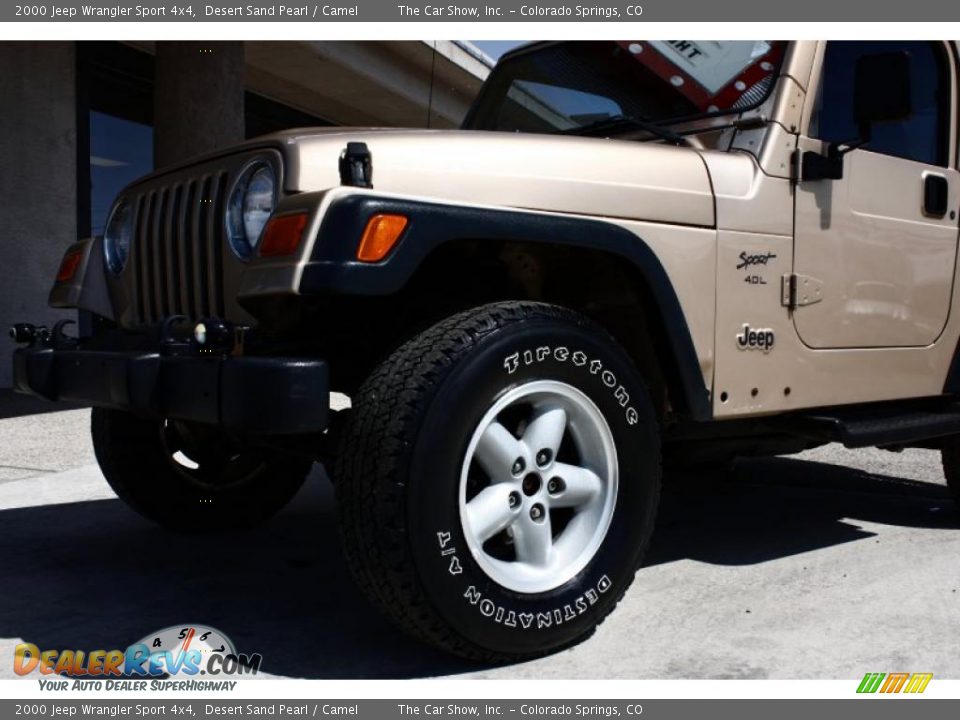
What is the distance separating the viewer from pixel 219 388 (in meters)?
2.40

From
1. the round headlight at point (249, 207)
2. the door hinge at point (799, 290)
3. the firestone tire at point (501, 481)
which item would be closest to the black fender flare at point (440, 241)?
the firestone tire at point (501, 481)

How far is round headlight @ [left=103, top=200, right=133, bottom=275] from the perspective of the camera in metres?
3.38

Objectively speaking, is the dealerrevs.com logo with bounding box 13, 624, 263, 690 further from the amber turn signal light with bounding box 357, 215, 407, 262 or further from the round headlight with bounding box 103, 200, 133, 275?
the round headlight with bounding box 103, 200, 133, 275

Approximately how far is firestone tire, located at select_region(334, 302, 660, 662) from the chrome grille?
0.72 m

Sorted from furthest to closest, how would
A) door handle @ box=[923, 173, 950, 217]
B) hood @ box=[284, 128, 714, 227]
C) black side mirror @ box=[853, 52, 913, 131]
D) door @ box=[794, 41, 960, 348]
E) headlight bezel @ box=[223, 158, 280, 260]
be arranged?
door handle @ box=[923, 173, 950, 217], door @ box=[794, 41, 960, 348], black side mirror @ box=[853, 52, 913, 131], headlight bezel @ box=[223, 158, 280, 260], hood @ box=[284, 128, 714, 227]

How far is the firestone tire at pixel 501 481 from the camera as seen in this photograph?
2.35m

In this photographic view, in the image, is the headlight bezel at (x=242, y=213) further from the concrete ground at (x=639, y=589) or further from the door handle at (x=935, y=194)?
the door handle at (x=935, y=194)

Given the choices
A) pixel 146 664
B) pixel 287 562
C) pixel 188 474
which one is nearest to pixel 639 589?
pixel 287 562

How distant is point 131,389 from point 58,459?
12.6ft

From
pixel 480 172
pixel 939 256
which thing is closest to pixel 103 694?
pixel 480 172

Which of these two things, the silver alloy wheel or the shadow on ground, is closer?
the silver alloy wheel

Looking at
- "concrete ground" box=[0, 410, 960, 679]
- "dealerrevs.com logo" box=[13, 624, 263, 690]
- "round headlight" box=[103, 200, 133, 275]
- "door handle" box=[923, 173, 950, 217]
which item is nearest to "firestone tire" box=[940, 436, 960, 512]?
"concrete ground" box=[0, 410, 960, 679]

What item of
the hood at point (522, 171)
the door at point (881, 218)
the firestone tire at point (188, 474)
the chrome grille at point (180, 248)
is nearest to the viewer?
the hood at point (522, 171)

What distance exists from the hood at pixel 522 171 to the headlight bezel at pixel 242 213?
0.10m
